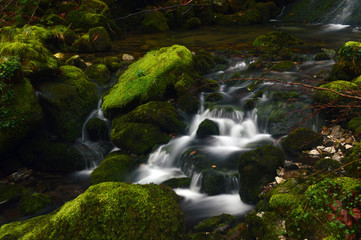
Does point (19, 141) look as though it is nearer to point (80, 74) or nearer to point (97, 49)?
point (80, 74)

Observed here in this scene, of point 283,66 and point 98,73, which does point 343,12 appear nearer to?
point 283,66

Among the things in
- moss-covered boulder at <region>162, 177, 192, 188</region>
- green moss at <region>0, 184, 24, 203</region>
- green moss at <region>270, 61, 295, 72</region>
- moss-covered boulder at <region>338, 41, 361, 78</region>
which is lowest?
moss-covered boulder at <region>162, 177, 192, 188</region>

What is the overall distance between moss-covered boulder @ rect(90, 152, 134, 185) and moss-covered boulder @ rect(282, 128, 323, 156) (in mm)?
3866

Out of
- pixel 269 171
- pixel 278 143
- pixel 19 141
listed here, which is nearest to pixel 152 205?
pixel 269 171

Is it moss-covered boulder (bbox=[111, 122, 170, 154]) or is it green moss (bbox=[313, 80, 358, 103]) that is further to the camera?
moss-covered boulder (bbox=[111, 122, 170, 154])

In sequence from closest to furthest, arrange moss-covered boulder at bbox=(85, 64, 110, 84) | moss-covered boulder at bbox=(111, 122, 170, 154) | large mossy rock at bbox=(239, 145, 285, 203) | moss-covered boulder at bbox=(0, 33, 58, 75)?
large mossy rock at bbox=(239, 145, 285, 203)
moss-covered boulder at bbox=(111, 122, 170, 154)
moss-covered boulder at bbox=(0, 33, 58, 75)
moss-covered boulder at bbox=(85, 64, 110, 84)

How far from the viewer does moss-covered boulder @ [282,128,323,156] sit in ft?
19.6

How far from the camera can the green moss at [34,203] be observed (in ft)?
17.9

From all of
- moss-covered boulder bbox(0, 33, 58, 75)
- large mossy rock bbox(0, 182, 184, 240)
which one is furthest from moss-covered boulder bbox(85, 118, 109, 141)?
large mossy rock bbox(0, 182, 184, 240)

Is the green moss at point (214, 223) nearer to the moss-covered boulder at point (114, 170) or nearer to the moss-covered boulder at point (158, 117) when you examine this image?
the moss-covered boulder at point (114, 170)

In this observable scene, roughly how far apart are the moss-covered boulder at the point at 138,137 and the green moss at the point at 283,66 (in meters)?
5.81

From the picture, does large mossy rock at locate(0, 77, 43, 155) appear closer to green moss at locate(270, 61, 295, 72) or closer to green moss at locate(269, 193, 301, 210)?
green moss at locate(269, 193, 301, 210)

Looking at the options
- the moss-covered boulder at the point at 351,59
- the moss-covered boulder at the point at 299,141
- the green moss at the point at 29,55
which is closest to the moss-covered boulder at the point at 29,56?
the green moss at the point at 29,55

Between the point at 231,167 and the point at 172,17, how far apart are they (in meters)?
18.8
